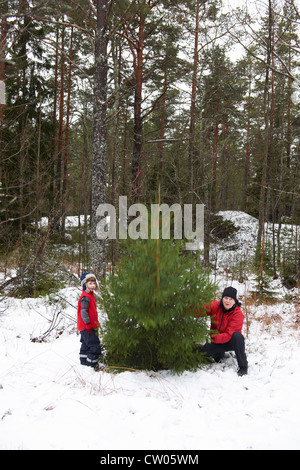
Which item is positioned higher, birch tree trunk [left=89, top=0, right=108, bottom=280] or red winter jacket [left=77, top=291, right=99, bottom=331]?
birch tree trunk [left=89, top=0, right=108, bottom=280]

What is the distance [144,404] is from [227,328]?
1671 mm

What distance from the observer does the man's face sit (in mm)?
4133

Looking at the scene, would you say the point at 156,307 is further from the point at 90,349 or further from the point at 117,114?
the point at 117,114

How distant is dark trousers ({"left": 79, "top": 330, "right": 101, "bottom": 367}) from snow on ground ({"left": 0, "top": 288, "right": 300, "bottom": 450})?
0.43ft

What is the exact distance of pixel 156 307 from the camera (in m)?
3.49

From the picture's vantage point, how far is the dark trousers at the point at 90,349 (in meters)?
4.26

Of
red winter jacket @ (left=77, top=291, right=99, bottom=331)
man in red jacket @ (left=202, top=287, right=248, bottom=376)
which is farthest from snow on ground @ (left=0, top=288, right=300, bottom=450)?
red winter jacket @ (left=77, top=291, right=99, bottom=331)

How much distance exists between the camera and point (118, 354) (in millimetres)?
4090

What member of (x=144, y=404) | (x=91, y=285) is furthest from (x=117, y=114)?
(x=144, y=404)

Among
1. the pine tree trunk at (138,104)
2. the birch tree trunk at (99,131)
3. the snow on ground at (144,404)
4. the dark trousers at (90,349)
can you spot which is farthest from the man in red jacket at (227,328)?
the pine tree trunk at (138,104)

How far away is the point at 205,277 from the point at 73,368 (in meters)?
2.27

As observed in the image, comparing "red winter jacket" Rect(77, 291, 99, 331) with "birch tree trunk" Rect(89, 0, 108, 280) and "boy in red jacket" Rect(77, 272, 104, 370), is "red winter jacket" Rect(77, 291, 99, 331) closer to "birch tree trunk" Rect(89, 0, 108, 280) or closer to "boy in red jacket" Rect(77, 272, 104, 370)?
"boy in red jacket" Rect(77, 272, 104, 370)
